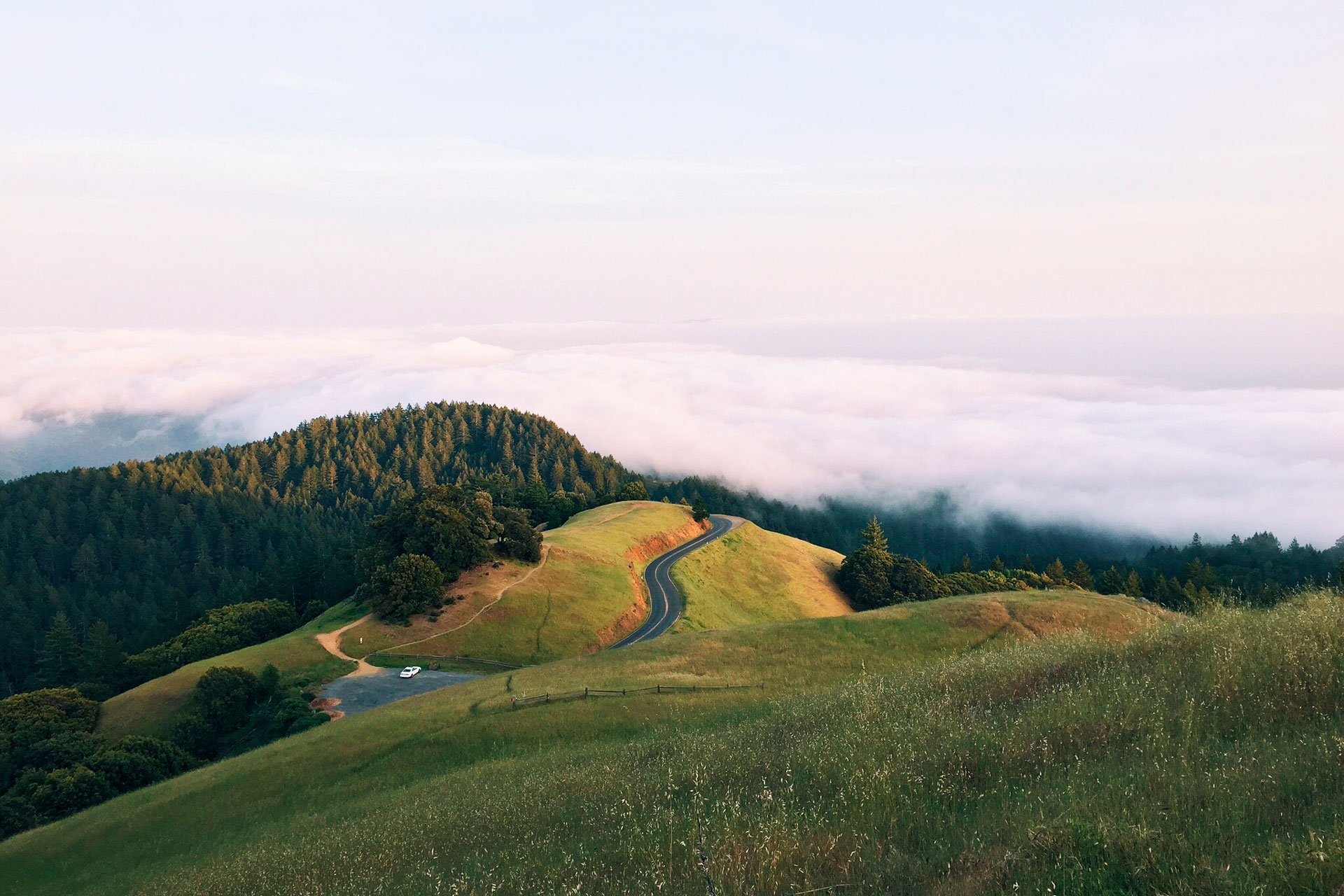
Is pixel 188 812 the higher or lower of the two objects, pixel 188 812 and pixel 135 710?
the higher

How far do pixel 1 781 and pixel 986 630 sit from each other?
212 ft

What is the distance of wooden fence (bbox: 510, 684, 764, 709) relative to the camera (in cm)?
3362

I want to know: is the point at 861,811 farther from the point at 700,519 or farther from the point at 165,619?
the point at 165,619

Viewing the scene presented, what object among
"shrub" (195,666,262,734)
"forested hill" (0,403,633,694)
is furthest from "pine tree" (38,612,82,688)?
"shrub" (195,666,262,734)

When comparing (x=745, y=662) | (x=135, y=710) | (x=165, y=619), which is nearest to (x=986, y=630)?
(x=745, y=662)

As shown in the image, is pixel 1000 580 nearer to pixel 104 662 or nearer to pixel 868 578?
pixel 868 578

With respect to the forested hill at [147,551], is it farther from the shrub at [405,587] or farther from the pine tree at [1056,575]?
the pine tree at [1056,575]

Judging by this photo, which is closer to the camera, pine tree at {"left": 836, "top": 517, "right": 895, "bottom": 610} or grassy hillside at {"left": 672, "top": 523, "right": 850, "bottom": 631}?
grassy hillside at {"left": 672, "top": 523, "right": 850, "bottom": 631}

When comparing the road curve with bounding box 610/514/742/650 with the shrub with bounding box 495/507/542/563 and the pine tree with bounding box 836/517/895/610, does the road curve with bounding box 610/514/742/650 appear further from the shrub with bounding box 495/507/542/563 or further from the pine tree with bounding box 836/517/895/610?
the pine tree with bounding box 836/517/895/610

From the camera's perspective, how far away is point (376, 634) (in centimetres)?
6625

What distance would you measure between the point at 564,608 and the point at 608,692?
4098 centimetres

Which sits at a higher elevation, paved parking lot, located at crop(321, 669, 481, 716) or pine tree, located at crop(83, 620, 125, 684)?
paved parking lot, located at crop(321, 669, 481, 716)

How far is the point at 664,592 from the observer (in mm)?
87500

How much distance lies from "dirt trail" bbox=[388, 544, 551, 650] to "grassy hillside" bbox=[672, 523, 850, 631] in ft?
53.4
